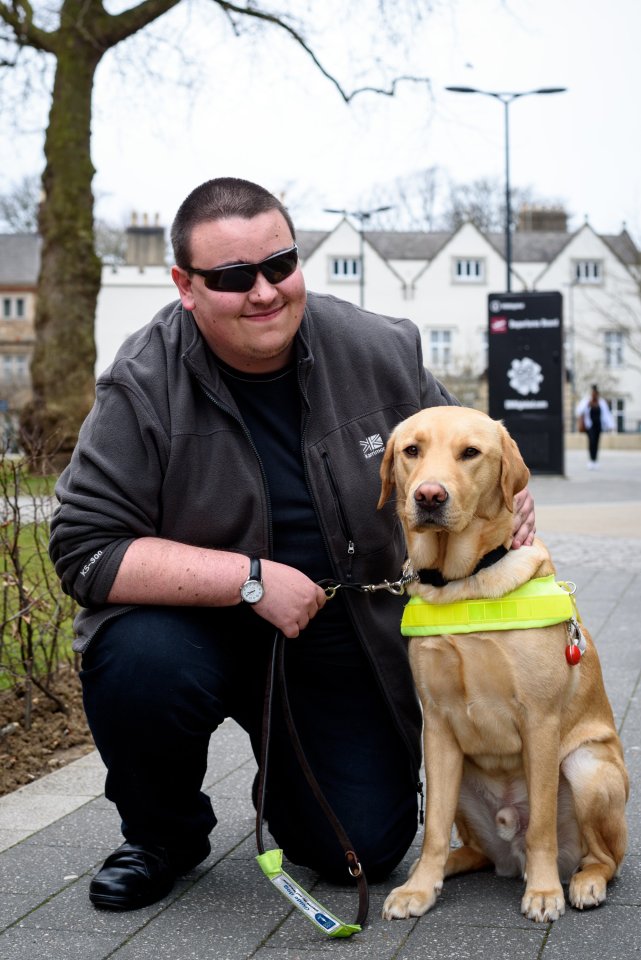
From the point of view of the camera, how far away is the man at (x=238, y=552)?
3.43 m

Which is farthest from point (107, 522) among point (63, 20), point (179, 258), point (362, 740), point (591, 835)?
point (63, 20)

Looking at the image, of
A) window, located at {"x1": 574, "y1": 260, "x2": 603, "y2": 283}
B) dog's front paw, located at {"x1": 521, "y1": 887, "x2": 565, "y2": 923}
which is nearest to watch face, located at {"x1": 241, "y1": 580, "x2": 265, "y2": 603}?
dog's front paw, located at {"x1": 521, "y1": 887, "x2": 565, "y2": 923}

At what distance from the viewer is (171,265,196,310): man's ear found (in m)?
3.67

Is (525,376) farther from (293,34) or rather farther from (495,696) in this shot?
(495,696)

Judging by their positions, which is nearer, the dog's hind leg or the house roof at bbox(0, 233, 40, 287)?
the dog's hind leg

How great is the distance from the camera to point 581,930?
314 cm

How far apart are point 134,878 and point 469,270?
62138mm

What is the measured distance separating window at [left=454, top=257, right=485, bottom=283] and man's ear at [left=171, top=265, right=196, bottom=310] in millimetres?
60746

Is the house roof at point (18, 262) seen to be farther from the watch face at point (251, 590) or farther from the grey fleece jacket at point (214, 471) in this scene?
the watch face at point (251, 590)

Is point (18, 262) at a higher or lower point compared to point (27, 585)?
higher

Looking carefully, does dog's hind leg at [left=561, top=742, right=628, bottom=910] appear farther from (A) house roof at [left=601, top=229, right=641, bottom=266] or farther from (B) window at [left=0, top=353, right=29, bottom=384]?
(B) window at [left=0, top=353, right=29, bottom=384]

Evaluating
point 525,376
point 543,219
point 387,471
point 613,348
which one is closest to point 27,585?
point 387,471

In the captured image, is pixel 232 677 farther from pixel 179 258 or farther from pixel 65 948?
pixel 179 258

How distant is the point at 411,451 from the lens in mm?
3373
